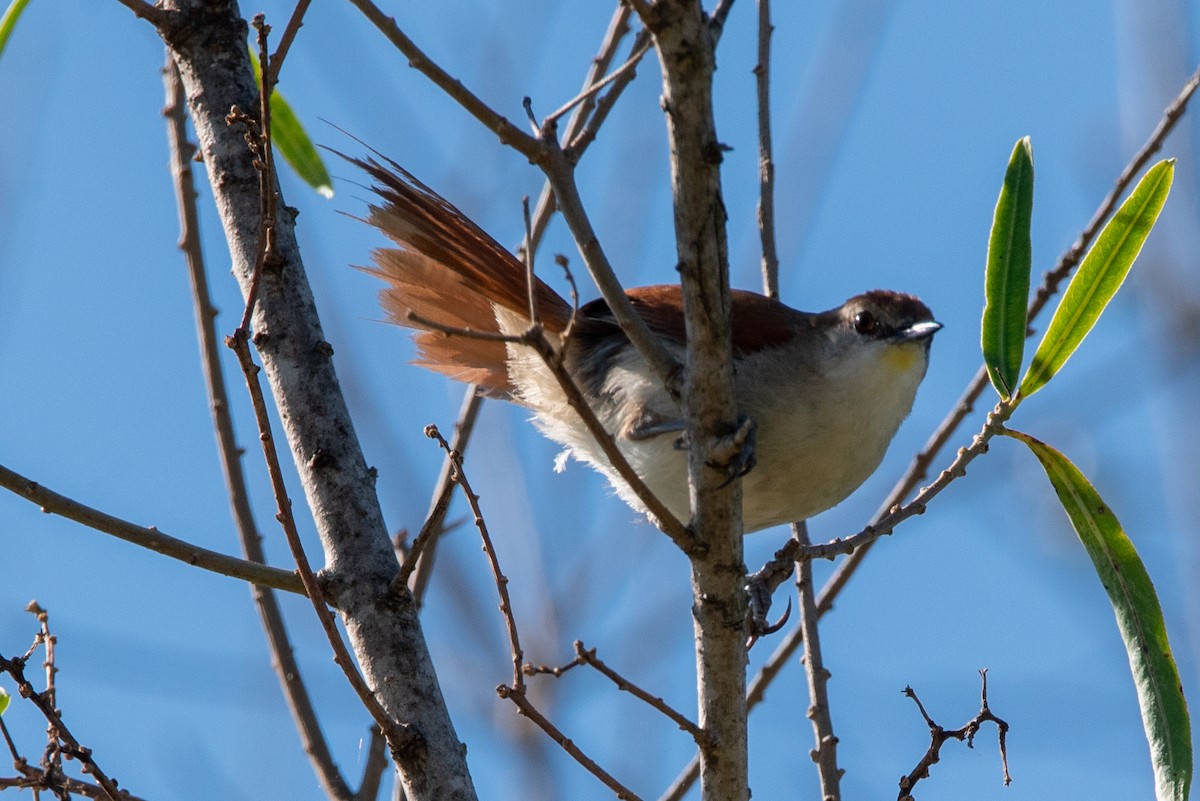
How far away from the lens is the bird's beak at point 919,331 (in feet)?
11.5

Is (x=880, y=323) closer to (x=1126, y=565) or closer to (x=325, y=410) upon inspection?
(x=1126, y=565)

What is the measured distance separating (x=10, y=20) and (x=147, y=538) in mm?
1530

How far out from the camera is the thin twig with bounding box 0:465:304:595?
6.71 ft

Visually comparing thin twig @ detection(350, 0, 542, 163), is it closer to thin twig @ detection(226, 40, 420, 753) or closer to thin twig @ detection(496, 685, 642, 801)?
thin twig @ detection(226, 40, 420, 753)

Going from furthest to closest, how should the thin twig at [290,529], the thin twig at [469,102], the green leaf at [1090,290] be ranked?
the green leaf at [1090,290]
the thin twig at [290,529]
the thin twig at [469,102]

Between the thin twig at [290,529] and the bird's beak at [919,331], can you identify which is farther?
the bird's beak at [919,331]

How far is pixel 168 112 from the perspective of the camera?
3.29 m

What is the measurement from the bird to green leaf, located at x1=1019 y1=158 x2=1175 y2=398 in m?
0.93

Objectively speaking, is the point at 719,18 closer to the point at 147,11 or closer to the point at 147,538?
the point at 147,538

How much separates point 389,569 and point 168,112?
1.56 m

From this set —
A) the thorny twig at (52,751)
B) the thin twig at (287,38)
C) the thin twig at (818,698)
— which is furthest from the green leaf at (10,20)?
the thin twig at (818,698)

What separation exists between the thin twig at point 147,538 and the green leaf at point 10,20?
1.37 m

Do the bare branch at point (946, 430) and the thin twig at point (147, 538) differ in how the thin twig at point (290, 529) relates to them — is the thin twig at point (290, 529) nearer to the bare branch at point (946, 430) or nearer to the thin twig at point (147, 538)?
the thin twig at point (147, 538)

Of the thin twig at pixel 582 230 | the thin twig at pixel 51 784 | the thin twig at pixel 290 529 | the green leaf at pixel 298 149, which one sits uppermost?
the green leaf at pixel 298 149
